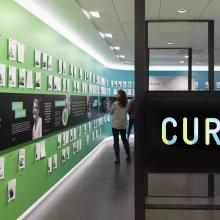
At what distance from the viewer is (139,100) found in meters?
1.72

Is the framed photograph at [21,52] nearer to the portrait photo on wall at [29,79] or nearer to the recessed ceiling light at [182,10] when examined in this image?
the portrait photo on wall at [29,79]

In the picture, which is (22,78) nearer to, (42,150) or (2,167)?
(2,167)

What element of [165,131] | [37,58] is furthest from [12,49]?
[165,131]

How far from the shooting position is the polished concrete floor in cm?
481

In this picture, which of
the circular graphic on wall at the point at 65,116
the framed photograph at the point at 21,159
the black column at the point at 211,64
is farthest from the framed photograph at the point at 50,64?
the black column at the point at 211,64

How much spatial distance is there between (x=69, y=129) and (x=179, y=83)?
8.56 meters

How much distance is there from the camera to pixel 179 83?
14.7 meters

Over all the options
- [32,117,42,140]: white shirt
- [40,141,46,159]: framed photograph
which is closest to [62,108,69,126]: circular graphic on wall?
[40,141,46,159]: framed photograph

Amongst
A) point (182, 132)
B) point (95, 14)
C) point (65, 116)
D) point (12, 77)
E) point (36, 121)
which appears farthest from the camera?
point (65, 116)

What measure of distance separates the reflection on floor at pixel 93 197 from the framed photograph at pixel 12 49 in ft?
6.77

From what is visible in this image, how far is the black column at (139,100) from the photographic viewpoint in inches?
65.8

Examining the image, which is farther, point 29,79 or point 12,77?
point 29,79

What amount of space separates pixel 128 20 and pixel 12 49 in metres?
2.69

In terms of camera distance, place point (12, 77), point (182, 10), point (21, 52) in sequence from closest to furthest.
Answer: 1. point (12, 77)
2. point (21, 52)
3. point (182, 10)
